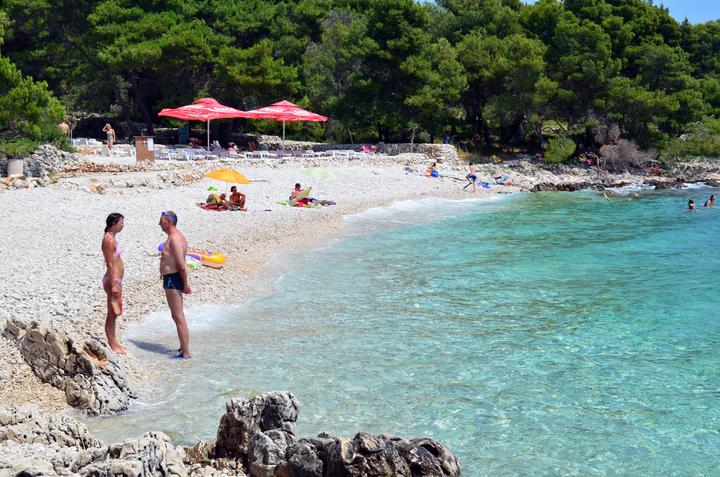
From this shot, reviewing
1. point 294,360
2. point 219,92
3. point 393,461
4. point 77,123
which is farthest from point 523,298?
point 77,123

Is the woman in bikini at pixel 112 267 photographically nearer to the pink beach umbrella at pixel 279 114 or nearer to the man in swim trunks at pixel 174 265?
the man in swim trunks at pixel 174 265

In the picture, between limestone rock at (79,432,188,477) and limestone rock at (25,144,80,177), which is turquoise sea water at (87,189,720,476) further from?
limestone rock at (25,144,80,177)

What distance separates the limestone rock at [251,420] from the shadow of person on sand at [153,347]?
Answer: 137 inches

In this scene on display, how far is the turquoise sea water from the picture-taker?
7.80m

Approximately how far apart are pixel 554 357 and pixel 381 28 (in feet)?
106

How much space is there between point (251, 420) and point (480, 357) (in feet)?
15.4

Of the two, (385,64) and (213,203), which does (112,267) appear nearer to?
(213,203)

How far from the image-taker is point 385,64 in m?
40.8

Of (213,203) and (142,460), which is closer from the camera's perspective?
(142,460)

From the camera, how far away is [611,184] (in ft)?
128

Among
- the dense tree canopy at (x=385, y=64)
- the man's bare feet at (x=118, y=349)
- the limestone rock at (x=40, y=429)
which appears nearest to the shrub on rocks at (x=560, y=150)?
the dense tree canopy at (x=385, y=64)

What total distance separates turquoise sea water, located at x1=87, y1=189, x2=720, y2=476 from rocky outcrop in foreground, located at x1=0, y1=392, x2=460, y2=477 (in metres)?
1.03

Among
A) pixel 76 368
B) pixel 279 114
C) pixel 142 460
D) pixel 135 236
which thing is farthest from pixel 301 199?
pixel 142 460

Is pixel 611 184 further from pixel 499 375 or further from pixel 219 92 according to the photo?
pixel 499 375
